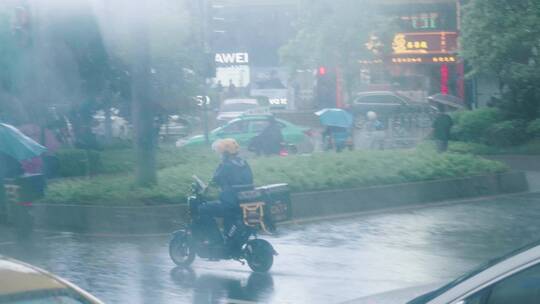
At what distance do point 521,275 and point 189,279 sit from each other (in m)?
8.15

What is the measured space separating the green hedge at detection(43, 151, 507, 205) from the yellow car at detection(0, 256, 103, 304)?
1079 centimetres

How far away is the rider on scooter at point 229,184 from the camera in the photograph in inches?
476

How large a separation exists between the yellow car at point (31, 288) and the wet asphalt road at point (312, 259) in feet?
19.9

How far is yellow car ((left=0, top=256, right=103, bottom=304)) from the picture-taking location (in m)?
3.95

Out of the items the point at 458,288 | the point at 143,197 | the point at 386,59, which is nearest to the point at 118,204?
the point at 143,197

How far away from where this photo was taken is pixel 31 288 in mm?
4043

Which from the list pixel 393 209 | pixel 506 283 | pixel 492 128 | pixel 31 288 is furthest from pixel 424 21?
pixel 31 288

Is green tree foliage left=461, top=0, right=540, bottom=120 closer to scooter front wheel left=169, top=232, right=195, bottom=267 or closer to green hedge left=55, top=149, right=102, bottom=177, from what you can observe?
green hedge left=55, top=149, right=102, bottom=177

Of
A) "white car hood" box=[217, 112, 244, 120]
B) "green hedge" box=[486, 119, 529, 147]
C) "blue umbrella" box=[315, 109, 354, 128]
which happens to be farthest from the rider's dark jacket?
"white car hood" box=[217, 112, 244, 120]

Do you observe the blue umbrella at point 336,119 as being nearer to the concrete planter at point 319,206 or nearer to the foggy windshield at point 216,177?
the foggy windshield at point 216,177

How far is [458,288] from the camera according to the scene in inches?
167

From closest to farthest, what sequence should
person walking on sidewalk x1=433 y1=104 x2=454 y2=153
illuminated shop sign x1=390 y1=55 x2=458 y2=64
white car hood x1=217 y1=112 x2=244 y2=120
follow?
person walking on sidewalk x1=433 y1=104 x2=454 y2=153, white car hood x1=217 y1=112 x2=244 y2=120, illuminated shop sign x1=390 y1=55 x2=458 y2=64

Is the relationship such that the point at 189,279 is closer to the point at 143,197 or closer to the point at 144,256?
the point at 144,256

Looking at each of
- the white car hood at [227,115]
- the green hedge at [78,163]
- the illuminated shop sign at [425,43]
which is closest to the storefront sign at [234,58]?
the illuminated shop sign at [425,43]
